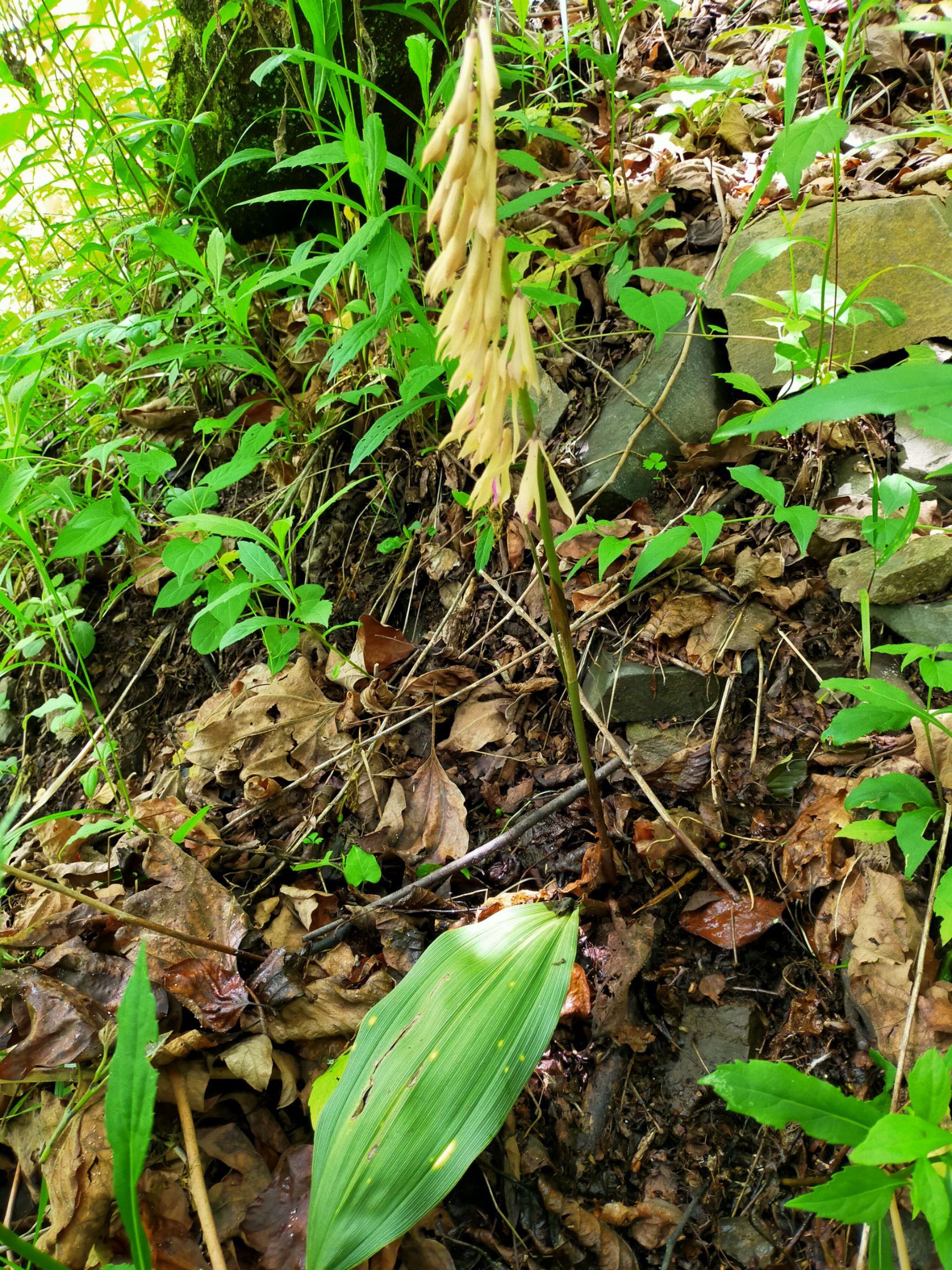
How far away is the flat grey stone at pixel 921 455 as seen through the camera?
5.48 ft

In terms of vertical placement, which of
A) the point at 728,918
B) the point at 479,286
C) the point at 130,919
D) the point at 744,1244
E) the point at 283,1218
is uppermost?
the point at 479,286

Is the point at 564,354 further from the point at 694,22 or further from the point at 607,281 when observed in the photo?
the point at 694,22

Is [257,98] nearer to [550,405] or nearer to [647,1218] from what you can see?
[550,405]

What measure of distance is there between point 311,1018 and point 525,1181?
46cm

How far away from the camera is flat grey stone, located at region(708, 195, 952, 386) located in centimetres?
185

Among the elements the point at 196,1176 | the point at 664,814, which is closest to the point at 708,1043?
the point at 664,814

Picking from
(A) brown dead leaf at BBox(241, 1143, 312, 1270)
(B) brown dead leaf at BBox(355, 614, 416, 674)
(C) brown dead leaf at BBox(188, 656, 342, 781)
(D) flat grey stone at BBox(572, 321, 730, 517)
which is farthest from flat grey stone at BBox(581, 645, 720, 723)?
(A) brown dead leaf at BBox(241, 1143, 312, 1270)

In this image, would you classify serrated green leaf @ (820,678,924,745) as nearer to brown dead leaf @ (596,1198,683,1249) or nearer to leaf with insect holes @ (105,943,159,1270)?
brown dead leaf @ (596,1198,683,1249)

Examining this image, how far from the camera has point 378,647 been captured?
202 cm

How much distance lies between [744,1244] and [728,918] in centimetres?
49

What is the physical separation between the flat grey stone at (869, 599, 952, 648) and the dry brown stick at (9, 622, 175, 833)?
1878 mm

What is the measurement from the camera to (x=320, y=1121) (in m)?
1.12

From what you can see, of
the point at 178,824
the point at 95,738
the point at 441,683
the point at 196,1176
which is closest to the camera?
the point at 196,1176

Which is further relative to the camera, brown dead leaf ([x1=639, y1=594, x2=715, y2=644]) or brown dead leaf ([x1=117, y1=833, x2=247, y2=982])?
brown dead leaf ([x1=639, y1=594, x2=715, y2=644])
